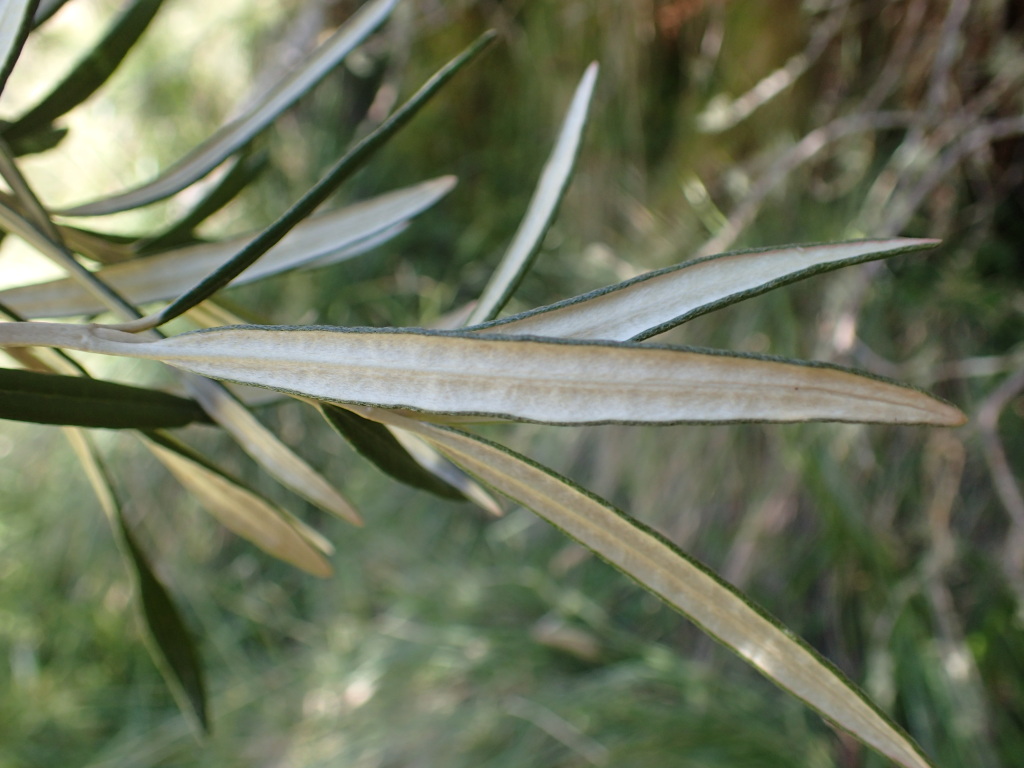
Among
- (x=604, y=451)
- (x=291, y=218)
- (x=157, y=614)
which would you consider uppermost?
(x=291, y=218)

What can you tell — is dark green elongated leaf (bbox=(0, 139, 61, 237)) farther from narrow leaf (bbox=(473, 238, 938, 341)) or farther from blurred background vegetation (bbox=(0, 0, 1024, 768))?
blurred background vegetation (bbox=(0, 0, 1024, 768))

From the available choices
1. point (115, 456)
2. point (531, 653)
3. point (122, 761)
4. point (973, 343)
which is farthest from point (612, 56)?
point (122, 761)

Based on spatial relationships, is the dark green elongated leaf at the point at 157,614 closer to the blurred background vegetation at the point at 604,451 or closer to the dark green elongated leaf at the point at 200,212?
the dark green elongated leaf at the point at 200,212

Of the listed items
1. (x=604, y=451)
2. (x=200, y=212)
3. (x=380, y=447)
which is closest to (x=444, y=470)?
(x=380, y=447)

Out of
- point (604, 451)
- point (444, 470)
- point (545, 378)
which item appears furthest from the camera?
point (604, 451)

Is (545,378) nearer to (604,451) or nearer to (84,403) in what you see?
(84,403)

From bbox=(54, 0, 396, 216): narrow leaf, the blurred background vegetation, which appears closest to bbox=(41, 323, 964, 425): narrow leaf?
bbox=(54, 0, 396, 216): narrow leaf
